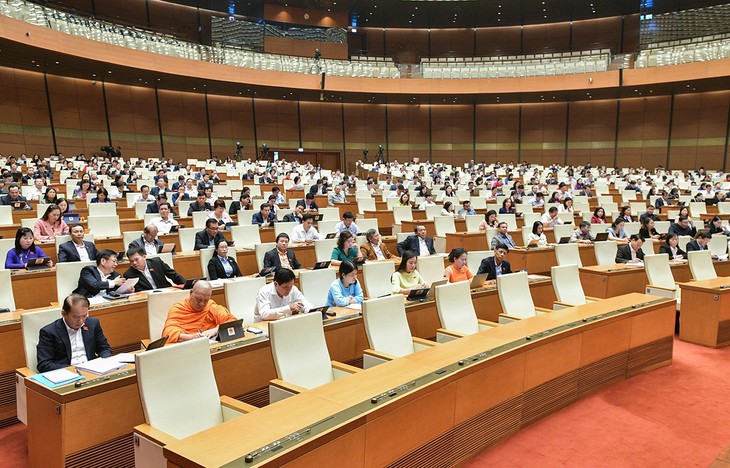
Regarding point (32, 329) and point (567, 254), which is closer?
point (32, 329)

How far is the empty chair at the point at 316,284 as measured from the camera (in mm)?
5211

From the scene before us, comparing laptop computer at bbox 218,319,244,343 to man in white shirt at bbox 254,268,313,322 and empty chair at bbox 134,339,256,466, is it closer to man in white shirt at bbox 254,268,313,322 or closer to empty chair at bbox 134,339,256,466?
man in white shirt at bbox 254,268,313,322

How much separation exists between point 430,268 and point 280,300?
8.72 ft

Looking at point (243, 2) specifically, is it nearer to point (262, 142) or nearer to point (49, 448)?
point (262, 142)

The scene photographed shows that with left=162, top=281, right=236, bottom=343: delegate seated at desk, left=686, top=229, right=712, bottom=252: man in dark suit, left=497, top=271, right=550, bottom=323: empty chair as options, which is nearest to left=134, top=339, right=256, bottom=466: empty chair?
left=162, top=281, right=236, bottom=343: delegate seated at desk

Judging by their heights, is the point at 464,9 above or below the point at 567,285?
above

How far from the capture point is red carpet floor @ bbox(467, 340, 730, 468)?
3410mm

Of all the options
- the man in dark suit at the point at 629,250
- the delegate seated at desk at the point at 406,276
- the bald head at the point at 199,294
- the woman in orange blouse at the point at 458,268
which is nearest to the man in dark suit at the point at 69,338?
the bald head at the point at 199,294

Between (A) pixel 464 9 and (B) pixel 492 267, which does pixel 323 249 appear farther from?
(A) pixel 464 9

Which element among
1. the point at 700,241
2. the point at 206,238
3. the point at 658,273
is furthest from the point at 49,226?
the point at 700,241

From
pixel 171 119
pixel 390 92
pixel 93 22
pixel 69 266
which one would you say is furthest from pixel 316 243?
pixel 171 119

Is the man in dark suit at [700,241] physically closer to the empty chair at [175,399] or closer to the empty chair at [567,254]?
the empty chair at [567,254]

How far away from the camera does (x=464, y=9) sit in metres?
22.4

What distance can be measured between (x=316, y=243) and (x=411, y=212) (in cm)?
408
